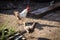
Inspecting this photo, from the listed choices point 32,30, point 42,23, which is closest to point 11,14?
point 42,23

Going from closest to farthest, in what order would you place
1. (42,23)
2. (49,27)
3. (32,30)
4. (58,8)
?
(32,30) < (49,27) < (42,23) < (58,8)

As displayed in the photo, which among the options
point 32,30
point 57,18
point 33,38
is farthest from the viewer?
point 57,18

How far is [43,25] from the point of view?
7035 mm

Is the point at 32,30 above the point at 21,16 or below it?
below

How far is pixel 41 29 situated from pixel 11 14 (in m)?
2.42

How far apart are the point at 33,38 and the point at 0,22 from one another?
217 cm

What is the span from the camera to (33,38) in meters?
→ 5.80

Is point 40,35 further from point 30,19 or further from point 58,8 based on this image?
point 58,8

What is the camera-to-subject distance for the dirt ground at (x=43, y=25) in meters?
5.95

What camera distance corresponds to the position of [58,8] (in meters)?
9.30

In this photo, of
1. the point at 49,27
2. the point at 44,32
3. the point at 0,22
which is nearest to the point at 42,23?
the point at 49,27

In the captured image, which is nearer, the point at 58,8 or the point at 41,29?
the point at 41,29

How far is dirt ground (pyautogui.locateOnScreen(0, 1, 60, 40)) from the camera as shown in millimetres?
5953

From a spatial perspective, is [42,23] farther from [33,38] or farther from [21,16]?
[33,38]
